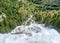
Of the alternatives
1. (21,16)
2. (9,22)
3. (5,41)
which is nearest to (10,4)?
(21,16)

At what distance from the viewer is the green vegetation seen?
17306 mm

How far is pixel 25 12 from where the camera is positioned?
20.5 meters

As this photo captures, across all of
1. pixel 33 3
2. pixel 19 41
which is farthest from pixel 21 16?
pixel 19 41

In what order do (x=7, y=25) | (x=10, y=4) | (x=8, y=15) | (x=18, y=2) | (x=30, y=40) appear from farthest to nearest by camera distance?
(x=18, y=2)
(x=10, y=4)
(x=8, y=15)
(x=7, y=25)
(x=30, y=40)

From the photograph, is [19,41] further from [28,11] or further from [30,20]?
[28,11]

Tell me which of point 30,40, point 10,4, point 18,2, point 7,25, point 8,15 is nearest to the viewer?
point 30,40

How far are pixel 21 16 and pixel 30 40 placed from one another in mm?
7447

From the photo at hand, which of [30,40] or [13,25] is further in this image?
[13,25]

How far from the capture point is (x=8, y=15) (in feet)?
61.1

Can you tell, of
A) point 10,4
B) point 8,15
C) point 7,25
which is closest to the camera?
point 7,25

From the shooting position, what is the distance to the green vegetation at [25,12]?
17306 mm

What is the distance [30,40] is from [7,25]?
4986mm

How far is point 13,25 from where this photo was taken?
17547 mm

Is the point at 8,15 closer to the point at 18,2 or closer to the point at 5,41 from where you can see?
the point at 18,2
